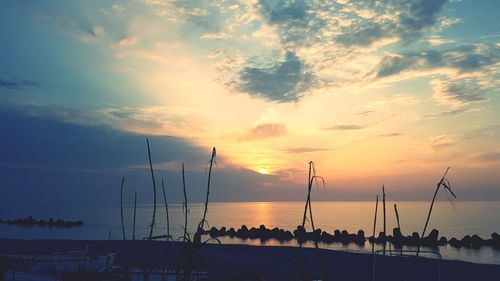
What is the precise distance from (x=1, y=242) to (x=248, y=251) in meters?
17.8

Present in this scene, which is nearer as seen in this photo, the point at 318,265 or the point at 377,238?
the point at 318,265

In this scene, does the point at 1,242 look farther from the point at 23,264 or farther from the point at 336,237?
the point at 336,237

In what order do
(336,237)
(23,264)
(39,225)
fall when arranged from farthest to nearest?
1. (39,225)
2. (336,237)
3. (23,264)

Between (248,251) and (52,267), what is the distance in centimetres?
1489

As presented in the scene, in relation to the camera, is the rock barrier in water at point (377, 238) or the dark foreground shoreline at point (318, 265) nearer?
the dark foreground shoreline at point (318, 265)

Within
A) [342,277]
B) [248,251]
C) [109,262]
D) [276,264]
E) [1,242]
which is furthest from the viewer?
[1,242]

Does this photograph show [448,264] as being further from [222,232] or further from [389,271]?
[222,232]

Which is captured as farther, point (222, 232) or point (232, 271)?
point (222, 232)

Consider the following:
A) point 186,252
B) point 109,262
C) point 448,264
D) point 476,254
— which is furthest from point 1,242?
point 476,254

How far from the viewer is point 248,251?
25844mm

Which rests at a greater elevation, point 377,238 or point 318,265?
point 377,238

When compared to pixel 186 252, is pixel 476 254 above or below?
below

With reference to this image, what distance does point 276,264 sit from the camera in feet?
67.3

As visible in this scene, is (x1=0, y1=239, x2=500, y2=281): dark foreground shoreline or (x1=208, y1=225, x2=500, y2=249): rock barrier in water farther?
(x1=208, y1=225, x2=500, y2=249): rock barrier in water
